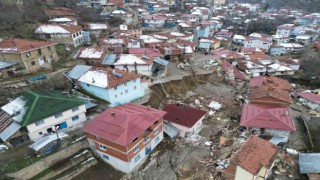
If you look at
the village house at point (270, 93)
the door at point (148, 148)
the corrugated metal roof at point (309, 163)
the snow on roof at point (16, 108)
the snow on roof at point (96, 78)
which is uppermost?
the snow on roof at point (96, 78)

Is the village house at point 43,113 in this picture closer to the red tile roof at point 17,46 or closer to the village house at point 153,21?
the red tile roof at point 17,46

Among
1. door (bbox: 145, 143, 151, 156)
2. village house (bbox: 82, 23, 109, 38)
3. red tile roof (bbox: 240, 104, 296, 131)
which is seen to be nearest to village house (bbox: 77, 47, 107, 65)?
village house (bbox: 82, 23, 109, 38)

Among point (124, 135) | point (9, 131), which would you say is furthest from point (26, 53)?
point (124, 135)

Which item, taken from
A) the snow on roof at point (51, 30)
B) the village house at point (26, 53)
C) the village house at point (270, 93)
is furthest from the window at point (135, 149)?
the snow on roof at point (51, 30)

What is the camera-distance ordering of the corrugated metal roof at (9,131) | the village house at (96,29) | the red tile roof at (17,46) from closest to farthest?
1. the corrugated metal roof at (9,131)
2. the red tile roof at (17,46)
3. the village house at (96,29)

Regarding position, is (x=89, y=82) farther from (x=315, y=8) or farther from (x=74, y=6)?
(x=315, y=8)

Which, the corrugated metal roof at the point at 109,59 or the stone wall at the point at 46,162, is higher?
the corrugated metal roof at the point at 109,59

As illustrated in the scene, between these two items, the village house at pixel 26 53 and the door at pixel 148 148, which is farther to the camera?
the village house at pixel 26 53

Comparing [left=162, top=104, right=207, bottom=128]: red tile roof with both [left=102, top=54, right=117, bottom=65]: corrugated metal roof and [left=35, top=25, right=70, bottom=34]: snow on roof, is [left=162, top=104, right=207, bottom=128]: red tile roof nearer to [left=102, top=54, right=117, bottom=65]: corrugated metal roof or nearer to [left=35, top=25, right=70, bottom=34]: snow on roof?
[left=102, top=54, right=117, bottom=65]: corrugated metal roof
